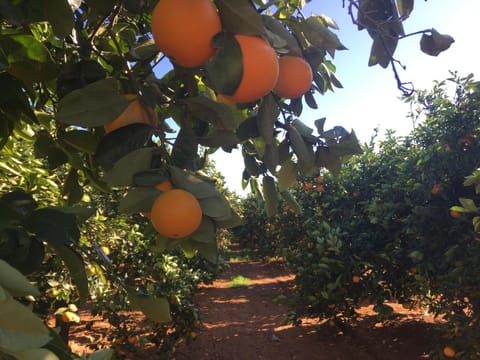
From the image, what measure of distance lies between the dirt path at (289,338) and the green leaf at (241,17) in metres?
4.90

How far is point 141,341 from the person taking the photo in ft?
14.1

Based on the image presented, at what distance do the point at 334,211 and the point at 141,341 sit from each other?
3.44m

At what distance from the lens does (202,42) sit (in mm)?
618

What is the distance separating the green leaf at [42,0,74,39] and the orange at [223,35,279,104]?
46 centimetres

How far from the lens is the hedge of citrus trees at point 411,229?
3.48 meters

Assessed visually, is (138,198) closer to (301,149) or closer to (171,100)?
(171,100)

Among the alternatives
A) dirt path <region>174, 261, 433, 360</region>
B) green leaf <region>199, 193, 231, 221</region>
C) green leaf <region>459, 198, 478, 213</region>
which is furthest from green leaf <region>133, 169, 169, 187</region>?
dirt path <region>174, 261, 433, 360</region>

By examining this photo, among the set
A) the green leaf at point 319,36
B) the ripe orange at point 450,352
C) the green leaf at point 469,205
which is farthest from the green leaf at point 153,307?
the ripe orange at point 450,352

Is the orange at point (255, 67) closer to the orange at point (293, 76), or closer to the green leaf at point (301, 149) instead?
the orange at point (293, 76)

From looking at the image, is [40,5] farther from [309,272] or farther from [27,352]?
[309,272]

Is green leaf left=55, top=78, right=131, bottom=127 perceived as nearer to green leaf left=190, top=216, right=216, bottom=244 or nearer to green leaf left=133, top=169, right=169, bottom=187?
green leaf left=133, top=169, right=169, bottom=187

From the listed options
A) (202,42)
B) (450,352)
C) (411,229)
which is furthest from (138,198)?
(411,229)

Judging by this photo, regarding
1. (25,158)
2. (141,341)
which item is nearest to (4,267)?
(25,158)

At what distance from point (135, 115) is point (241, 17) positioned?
0.42 metres
